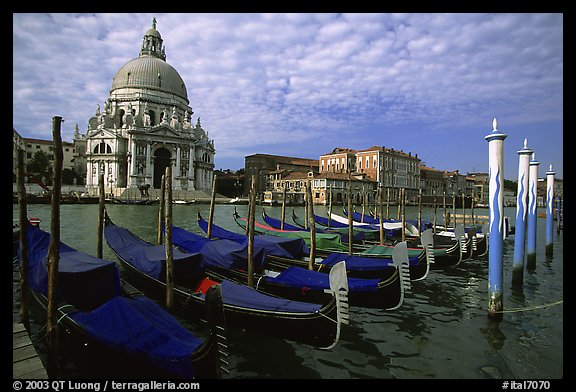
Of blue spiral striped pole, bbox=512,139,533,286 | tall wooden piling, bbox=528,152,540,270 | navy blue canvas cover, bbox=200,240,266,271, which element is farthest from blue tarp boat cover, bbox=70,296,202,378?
tall wooden piling, bbox=528,152,540,270

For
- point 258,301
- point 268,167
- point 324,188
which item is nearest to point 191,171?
point 268,167

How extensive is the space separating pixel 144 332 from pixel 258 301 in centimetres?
150

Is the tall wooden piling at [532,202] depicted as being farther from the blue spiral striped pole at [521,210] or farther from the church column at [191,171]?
the church column at [191,171]

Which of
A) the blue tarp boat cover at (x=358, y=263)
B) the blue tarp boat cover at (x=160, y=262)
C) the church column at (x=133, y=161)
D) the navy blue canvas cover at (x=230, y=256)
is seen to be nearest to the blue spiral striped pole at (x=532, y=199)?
the blue tarp boat cover at (x=358, y=263)

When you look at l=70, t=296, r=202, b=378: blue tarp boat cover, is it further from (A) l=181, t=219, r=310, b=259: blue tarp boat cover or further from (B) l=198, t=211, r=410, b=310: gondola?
(A) l=181, t=219, r=310, b=259: blue tarp boat cover

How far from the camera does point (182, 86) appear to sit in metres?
53.6

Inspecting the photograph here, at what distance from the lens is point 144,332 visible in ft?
11.2

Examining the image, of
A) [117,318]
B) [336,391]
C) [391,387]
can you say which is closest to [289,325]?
[336,391]

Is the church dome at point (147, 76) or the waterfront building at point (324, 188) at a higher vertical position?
the church dome at point (147, 76)

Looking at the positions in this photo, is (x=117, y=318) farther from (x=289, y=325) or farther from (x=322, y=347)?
(x=322, y=347)

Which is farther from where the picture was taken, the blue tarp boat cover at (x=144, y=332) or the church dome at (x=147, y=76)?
the church dome at (x=147, y=76)

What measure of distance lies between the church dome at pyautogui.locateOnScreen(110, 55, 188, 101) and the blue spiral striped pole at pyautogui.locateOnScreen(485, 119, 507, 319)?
50.5m

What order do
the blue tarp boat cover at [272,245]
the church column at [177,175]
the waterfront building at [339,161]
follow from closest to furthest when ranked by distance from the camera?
the blue tarp boat cover at [272,245] < the church column at [177,175] < the waterfront building at [339,161]

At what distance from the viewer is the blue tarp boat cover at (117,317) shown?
3.21 m
